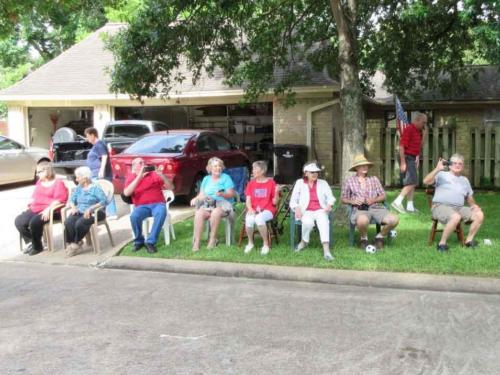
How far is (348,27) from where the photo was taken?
Answer: 31.1 ft

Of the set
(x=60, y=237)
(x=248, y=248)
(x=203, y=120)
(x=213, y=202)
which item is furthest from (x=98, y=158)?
(x=203, y=120)

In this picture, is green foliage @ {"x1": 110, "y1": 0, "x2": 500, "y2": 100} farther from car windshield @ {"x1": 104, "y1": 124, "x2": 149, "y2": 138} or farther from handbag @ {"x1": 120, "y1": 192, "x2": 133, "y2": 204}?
handbag @ {"x1": 120, "y1": 192, "x2": 133, "y2": 204}

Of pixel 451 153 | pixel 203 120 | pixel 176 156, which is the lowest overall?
pixel 451 153

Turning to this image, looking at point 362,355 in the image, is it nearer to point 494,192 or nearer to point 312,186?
point 312,186

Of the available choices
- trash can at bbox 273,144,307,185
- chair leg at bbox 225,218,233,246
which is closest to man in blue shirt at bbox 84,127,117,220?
chair leg at bbox 225,218,233,246

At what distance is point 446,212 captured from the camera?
7.33 meters

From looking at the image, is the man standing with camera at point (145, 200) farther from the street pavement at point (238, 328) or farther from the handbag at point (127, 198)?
the street pavement at point (238, 328)

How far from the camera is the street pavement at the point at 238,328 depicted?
13.8 ft

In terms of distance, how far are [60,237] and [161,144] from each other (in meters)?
3.28

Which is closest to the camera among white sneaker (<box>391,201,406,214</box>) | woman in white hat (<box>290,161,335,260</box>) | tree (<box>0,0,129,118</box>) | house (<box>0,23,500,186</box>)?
woman in white hat (<box>290,161,335,260</box>)

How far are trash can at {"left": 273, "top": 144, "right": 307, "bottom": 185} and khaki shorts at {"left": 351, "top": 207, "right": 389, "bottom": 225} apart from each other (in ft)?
25.2

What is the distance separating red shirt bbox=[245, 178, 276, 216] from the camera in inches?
301

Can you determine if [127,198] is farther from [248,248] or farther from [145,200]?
[248,248]

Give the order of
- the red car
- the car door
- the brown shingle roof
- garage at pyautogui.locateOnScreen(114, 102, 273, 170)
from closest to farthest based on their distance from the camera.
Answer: the red car → the car door → the brown shingle roof → garage at pyautogui.locateOnScreen(114, 102, 273, 170)
